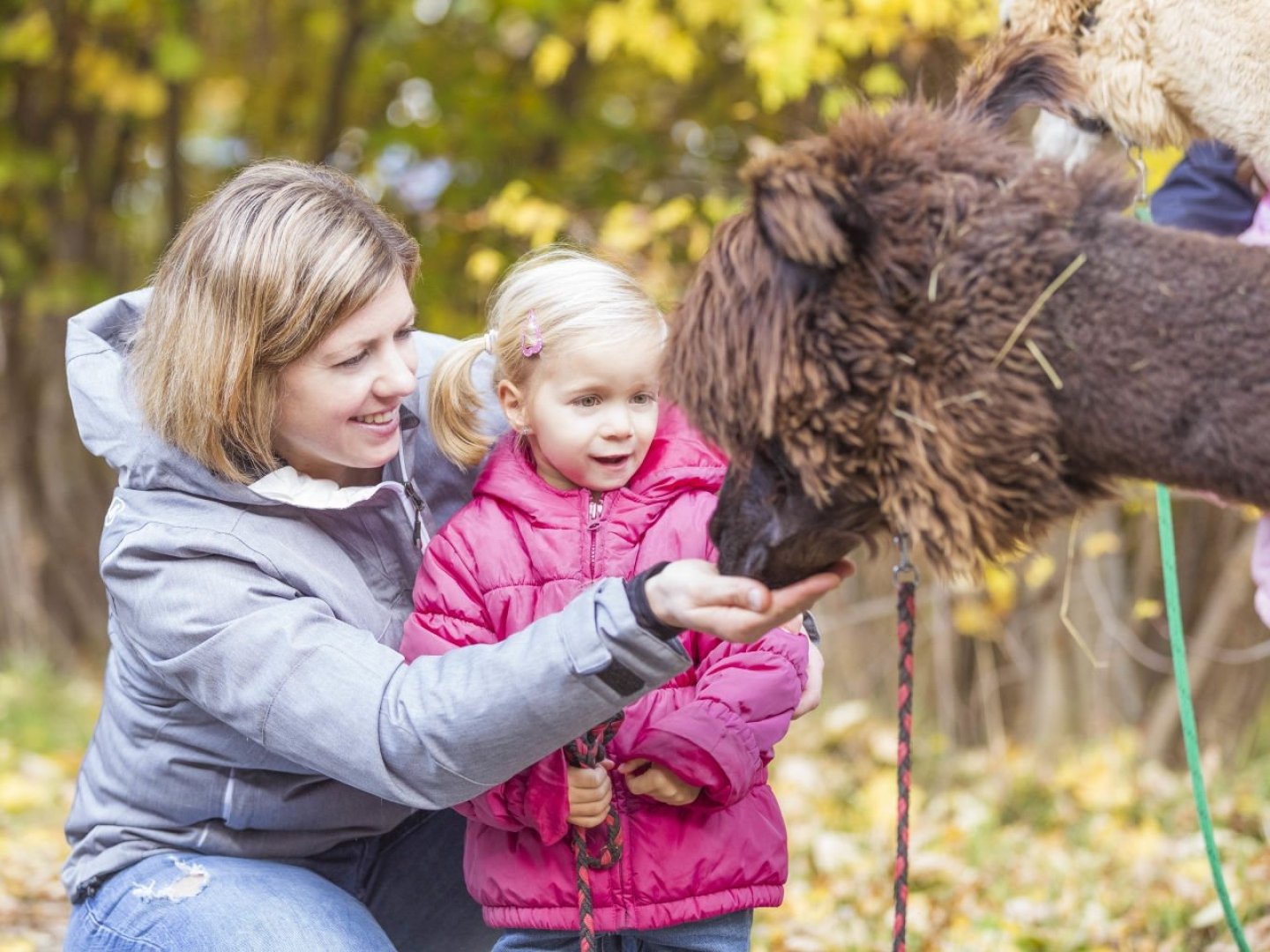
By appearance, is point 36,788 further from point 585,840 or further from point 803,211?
point 803,211

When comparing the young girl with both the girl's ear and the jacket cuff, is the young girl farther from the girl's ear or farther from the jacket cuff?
the jacket cuff

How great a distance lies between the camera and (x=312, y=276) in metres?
2.41

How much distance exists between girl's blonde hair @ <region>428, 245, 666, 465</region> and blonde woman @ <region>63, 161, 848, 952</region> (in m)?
0.11

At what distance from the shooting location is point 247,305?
7.95ft

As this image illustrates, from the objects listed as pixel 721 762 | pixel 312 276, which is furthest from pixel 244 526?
pixel 721 762

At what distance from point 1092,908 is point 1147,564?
260 centimetres

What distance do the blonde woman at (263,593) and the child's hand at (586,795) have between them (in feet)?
0.42

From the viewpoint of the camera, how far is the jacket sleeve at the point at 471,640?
7.18 feet

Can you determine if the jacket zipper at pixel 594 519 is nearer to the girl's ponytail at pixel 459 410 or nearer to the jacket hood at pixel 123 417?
the girl's ponytail at pixel 459 410

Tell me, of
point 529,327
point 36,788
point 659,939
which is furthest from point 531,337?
point 36,788

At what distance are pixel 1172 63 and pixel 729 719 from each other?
136 centimetres

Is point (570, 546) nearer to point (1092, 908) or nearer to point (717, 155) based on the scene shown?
point (1092, 908)

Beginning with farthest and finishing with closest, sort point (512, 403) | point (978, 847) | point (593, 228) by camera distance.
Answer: point (593, 228) → point (978, 847) → point (512, 403)

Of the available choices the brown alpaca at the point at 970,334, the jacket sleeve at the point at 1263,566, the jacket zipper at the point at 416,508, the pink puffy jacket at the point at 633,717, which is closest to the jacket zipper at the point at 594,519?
the pink puffy jacket at the point at 633,717
